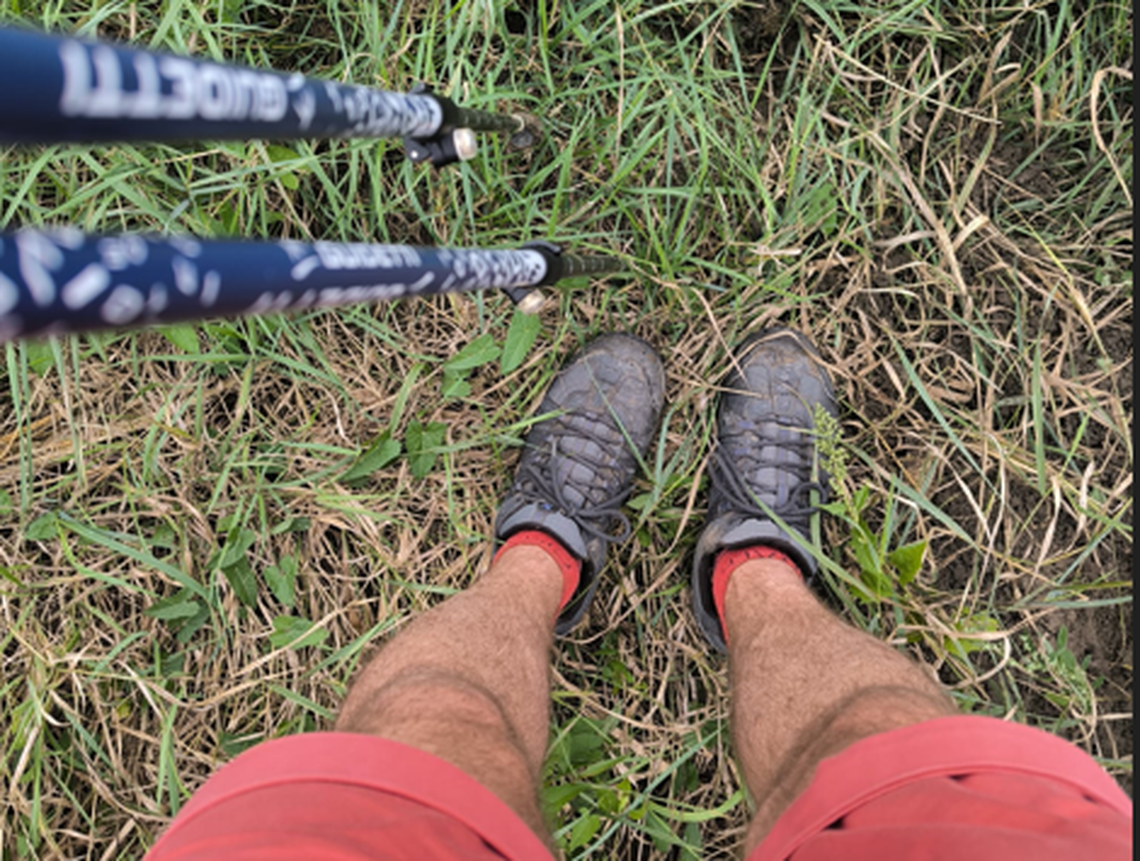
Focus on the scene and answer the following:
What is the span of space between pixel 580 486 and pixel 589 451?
9 centimetres

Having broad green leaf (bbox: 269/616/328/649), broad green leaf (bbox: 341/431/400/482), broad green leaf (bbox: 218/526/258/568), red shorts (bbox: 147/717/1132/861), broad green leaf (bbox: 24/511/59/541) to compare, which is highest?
red shorts (bbox: 147/717/1132/861)

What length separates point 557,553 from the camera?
162 centimetres

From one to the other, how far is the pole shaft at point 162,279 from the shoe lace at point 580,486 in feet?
3.15

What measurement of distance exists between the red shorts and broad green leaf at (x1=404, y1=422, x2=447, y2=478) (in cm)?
78

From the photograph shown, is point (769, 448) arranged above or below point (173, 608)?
above

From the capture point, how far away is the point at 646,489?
1703 millimetres

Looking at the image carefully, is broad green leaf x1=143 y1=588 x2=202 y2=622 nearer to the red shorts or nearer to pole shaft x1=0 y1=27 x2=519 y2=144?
the red shorts

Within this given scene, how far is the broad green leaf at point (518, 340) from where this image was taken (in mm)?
1574

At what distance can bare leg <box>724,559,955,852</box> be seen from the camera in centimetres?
109

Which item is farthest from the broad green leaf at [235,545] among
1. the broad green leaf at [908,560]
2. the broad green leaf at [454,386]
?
the broad green leaf at [908,560]

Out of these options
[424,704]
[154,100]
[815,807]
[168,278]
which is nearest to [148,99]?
[154,100]

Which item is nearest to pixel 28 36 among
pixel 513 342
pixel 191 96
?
pixel 191 96

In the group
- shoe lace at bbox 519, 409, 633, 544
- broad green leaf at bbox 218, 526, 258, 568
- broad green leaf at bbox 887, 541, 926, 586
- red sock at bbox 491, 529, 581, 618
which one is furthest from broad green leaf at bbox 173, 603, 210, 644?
broad green leaf at bbox 887, 541, 926, 586

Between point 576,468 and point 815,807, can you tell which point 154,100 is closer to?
point 815,807
